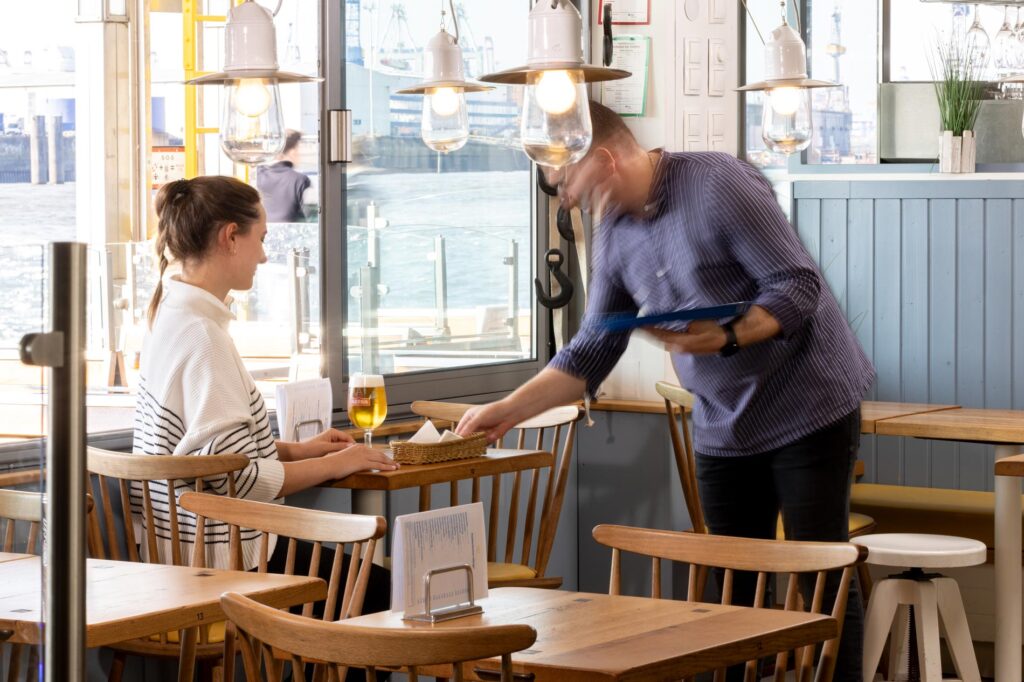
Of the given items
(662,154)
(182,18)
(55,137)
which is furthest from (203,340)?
(182,18)

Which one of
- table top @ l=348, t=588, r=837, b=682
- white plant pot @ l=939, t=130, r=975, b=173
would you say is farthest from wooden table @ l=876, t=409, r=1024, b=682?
table top @ l=348, t=588, r=837, b=682

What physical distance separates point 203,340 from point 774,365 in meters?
1.28

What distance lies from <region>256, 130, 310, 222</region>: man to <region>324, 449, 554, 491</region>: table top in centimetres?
99

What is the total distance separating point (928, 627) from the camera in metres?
3.91

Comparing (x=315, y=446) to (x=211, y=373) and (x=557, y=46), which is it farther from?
(x=557, y=46)

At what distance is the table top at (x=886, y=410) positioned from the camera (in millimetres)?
4446

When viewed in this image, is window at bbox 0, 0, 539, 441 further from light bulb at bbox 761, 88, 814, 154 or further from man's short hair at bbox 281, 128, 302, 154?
light bulb at bbox 761, 88, 814, 154

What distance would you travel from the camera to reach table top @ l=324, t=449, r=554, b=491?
356 centimetres

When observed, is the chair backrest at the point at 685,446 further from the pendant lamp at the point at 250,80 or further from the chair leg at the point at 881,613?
the pendant lamp at the point at 250,80

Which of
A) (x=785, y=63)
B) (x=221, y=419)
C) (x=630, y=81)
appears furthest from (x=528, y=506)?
(x=630, y=81)

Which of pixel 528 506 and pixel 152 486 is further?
pixel 528 506

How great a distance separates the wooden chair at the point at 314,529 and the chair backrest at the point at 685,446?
6.74 feet

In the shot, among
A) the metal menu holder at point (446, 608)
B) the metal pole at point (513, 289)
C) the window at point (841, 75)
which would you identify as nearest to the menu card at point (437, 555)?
the metal menu holder at point (446, 608)

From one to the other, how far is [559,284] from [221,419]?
6.98 feet
